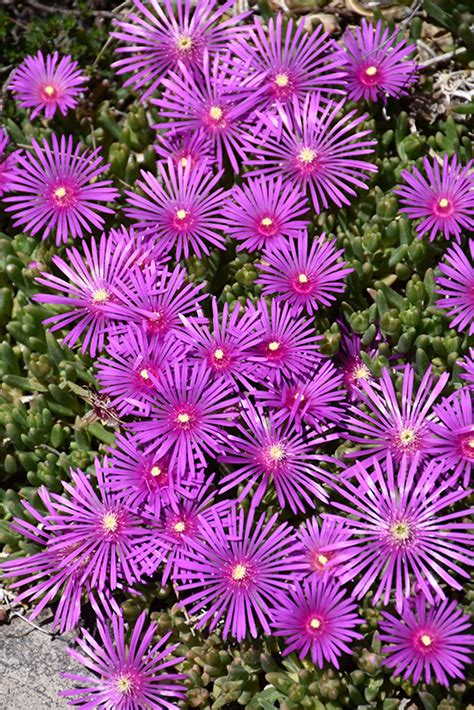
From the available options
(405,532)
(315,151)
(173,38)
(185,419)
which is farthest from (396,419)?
(173,38)

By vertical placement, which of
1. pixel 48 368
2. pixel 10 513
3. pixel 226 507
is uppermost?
pixel 48 368

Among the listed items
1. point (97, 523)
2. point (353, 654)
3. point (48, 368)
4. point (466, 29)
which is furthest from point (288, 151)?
point (353, 654)

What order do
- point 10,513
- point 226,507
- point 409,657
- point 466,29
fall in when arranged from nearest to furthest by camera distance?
point 409,657, point 226,507, point 10,513, point 466,29

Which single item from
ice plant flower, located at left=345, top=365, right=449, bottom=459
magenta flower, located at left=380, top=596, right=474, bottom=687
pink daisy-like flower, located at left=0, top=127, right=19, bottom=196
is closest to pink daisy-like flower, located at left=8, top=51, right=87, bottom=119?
pink daisy-like flower, located at left=0, top=127, right=19, bottom=196

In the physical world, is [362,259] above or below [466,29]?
below

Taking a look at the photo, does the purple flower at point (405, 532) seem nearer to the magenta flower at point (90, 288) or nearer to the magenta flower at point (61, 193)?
the magenta flower at point (90, 288)

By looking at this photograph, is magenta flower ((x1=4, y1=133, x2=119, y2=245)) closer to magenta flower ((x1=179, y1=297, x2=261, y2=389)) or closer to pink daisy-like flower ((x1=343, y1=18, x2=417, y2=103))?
magenta flower ((x1=179, y1=297, x2=261, y2=389))

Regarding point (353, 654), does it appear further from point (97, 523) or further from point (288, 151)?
point (288, 151)
